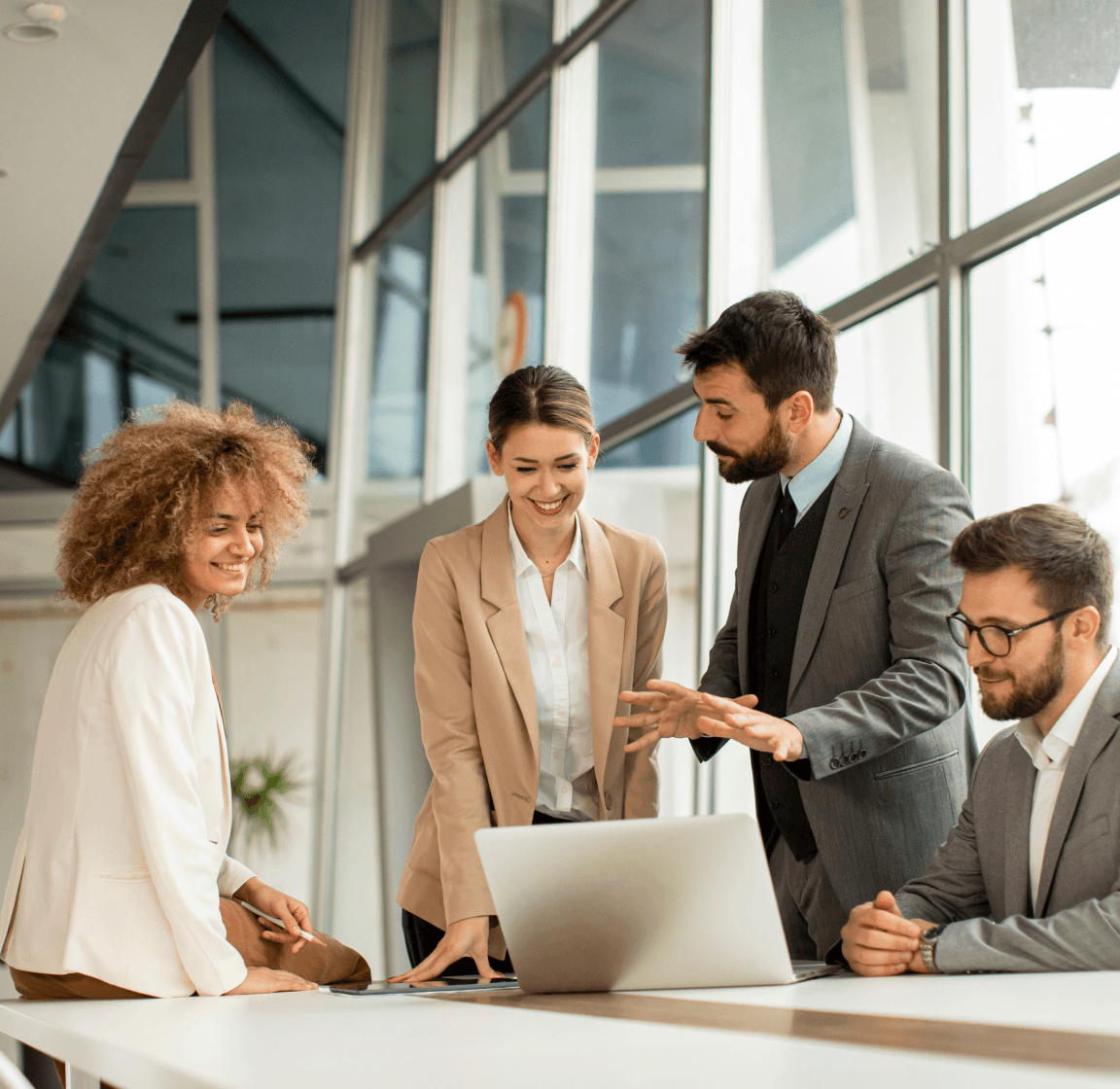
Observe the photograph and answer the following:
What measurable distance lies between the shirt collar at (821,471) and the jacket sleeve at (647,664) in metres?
0.30

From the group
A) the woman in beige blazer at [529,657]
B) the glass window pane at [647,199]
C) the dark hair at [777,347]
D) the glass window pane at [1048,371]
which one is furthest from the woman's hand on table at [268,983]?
the glass window pane at [647,199]

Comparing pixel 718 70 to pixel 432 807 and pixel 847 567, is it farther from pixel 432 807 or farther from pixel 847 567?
pixel 432 807

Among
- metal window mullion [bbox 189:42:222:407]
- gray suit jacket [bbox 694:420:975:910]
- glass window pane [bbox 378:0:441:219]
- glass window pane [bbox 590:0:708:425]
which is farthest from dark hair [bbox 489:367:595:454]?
metal window mullion [bbox 189:42:222:407]

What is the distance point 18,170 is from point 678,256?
2.62 metres

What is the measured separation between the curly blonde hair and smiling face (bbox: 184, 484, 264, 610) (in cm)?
1

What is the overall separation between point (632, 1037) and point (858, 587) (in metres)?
1.22

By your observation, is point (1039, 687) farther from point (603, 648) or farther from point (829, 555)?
point (603, 648)

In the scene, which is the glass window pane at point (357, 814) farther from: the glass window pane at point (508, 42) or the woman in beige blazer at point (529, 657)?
the woman in beige blazer at point (529, 657)

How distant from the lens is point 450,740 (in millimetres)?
2252

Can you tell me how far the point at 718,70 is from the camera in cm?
450

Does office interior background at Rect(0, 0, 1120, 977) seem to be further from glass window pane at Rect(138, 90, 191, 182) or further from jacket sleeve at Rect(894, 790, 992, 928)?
jacket sleeve at Rect(894, 790, 992, 928)

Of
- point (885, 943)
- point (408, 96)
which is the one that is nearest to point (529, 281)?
point (408, 96)

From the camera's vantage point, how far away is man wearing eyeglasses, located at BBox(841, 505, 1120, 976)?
1.68m

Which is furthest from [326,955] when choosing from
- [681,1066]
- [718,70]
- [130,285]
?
[130,285]
